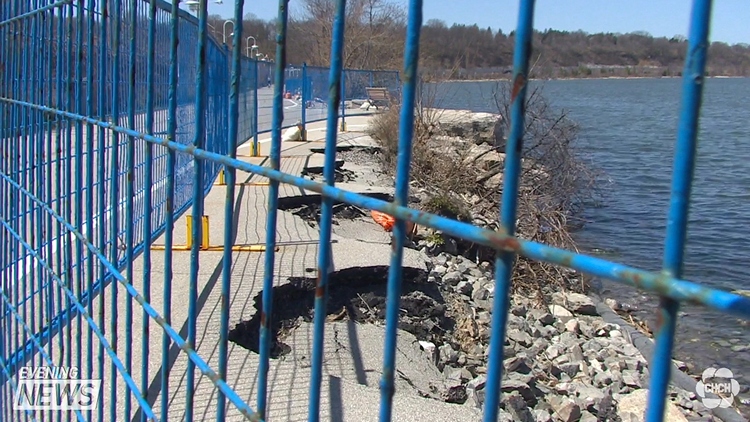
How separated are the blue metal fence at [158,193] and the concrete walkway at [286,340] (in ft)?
0.50

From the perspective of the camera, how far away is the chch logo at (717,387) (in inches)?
256

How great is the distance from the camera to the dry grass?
952 cm

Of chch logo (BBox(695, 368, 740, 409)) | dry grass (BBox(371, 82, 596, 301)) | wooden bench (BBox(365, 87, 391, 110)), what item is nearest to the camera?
chch logo (BBox(695, 368, 740, 409))

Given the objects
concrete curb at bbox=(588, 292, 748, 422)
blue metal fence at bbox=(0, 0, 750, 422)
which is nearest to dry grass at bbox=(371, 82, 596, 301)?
concrete curb at bbox=(588, 292, 748, 422)

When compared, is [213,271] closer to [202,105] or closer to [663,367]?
[202,105]

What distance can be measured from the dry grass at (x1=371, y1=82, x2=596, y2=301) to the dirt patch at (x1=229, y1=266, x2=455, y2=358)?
2078mm

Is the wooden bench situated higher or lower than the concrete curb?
higher

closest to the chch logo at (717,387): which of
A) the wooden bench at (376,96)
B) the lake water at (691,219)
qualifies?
the lake water at (691,219)

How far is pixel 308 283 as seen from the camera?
594 centimetres

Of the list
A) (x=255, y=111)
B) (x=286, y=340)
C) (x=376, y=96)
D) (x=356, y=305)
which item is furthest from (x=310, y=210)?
(x=376, y=96)

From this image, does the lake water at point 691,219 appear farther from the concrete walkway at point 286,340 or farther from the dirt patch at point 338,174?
the dirt patch at point 338,174

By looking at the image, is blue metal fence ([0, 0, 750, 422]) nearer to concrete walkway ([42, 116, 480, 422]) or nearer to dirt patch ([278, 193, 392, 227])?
concrete walkway ([42, 116, 480, 422])

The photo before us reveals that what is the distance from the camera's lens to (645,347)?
7.62 meters

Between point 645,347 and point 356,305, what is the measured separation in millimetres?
3189
